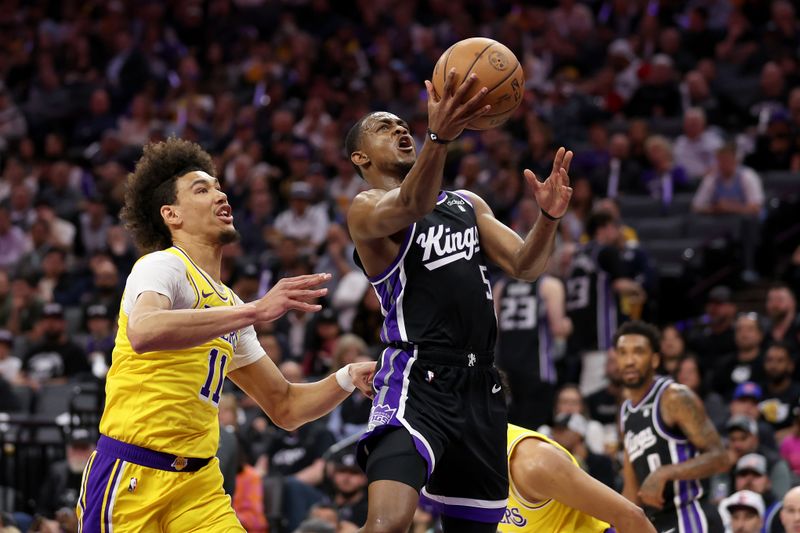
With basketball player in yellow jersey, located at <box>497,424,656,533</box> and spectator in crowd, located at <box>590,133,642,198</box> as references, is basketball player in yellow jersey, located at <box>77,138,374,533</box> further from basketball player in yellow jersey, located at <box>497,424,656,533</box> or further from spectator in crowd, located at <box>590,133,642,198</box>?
spectator in crowd, located at <box>590,133,642,198</box>

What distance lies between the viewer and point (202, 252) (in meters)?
5.89

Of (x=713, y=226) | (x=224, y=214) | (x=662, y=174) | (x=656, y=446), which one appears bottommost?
(x=656, y=446)

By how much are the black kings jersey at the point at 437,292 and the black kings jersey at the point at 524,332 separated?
6834 mm

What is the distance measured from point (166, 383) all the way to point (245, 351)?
0.73 m

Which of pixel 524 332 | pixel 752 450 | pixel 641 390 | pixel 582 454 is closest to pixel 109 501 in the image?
pixel 641 390

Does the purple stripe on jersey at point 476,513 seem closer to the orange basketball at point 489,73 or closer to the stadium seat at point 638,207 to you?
the orange basketball at point 489,73

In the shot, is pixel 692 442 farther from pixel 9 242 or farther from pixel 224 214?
pixel 9 242

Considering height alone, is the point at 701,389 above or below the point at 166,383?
below

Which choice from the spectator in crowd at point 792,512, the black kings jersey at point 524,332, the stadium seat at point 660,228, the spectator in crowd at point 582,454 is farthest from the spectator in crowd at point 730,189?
the spectator in crowd at point 792,512

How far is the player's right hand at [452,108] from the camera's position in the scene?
5.10 meters

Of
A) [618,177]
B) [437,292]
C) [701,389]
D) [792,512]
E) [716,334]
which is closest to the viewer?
[437,292]

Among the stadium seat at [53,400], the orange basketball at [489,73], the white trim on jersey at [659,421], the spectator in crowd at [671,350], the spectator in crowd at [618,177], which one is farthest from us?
the spectator in crowd at [618,177]

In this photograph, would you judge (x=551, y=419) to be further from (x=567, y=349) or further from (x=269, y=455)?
(x=269, y=455)

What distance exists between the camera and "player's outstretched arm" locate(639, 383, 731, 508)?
303 inches
